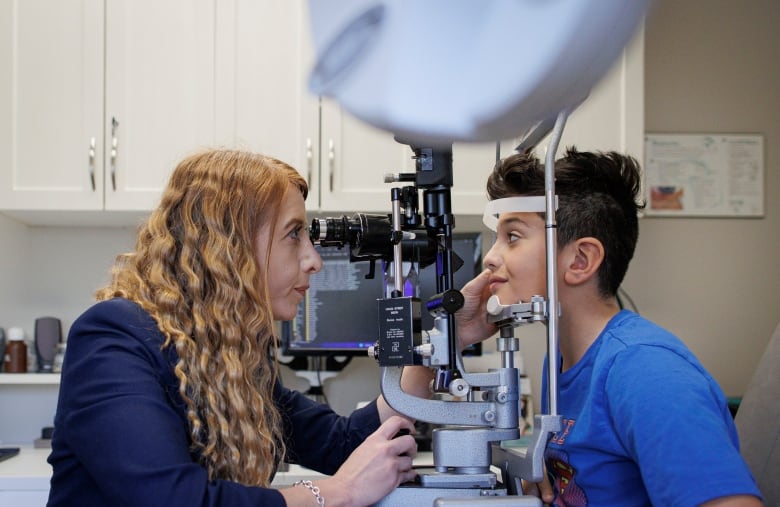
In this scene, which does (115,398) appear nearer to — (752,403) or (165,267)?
(165,267)

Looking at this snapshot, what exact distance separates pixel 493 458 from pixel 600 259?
1.16ft

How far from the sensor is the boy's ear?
A: 3.85ft

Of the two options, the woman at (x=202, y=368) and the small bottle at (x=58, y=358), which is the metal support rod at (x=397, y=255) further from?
the small bottle at (x=58, y=358)

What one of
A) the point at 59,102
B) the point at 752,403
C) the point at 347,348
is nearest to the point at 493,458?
the point at 752,403

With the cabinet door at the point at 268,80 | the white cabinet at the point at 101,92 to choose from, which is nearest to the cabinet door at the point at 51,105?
the white cabinet at the point at 101,92

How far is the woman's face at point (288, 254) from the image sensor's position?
1.21 m

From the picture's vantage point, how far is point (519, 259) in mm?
1152

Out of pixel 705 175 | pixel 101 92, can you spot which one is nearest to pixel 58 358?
pixel 101 92

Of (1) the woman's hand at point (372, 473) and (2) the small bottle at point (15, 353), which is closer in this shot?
(1) the woman's hand at point (372, 473)

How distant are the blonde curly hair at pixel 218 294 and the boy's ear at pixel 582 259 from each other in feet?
1.48

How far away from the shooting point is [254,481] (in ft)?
3.58

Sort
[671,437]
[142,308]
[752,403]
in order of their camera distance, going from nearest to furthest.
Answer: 1. [671,437]
2. [142,308]
3. [752,403]

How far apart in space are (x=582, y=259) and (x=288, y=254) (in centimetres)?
45

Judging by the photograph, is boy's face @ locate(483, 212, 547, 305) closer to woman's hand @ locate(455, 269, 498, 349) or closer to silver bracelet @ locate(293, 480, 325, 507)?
woman's hand @ locate(455, 269, 498, 349)
